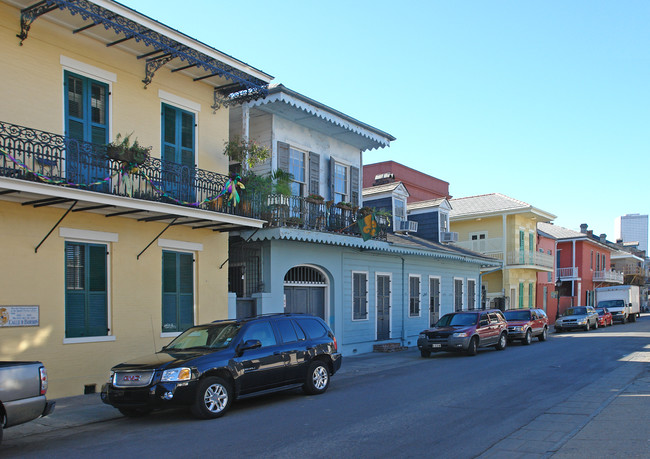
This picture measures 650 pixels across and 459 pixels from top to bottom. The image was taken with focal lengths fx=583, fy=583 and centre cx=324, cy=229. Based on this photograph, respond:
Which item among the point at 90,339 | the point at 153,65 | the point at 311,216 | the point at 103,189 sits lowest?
the point at 90,339

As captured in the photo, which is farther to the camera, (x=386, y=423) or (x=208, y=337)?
(x=208, y=337)

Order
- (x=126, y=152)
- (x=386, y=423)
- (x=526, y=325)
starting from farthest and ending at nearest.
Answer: (x=526, y=325) < (x=126, y=152) < (x=386, y=423)

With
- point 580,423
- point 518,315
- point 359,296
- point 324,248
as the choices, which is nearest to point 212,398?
point 580,423

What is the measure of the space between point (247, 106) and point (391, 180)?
48.5ft

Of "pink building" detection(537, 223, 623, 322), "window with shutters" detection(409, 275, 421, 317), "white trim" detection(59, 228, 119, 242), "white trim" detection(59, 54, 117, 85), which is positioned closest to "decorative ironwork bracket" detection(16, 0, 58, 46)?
"white trim" detection(59, 54, 117, 85)

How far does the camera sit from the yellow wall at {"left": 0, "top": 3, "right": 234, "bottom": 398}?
11164mm

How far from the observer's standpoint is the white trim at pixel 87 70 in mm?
12141

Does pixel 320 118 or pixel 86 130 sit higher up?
pixel 320 118

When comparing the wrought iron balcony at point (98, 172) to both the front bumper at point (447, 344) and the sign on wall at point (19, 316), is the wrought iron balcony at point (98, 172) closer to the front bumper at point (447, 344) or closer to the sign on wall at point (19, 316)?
the sign on wall at point (19, 316)

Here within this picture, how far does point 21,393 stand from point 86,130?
22.2ft

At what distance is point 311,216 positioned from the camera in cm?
1759

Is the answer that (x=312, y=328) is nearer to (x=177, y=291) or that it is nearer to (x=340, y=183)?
(x=177, y=291)

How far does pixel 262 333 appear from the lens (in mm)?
10766

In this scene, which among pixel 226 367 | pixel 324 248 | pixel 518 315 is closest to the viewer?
pixel 226 367
